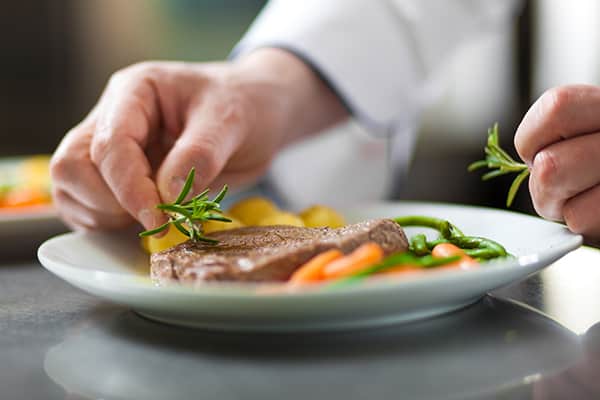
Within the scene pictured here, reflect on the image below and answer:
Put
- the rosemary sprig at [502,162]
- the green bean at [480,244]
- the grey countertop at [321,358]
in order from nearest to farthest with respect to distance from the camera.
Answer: the grey countertop at [321,358] < the green bean at [480,244] < the rosemary sprig at [502,162]

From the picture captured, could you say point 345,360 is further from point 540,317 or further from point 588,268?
point 588,268

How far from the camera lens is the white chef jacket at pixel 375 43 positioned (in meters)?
1.97

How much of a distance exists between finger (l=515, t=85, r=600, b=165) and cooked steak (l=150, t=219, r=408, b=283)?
0.75 feet

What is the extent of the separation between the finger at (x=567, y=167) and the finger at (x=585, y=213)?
1 cm

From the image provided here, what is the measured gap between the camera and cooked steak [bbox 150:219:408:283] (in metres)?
0.85

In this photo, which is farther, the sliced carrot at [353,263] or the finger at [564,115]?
the finger at [564,115]

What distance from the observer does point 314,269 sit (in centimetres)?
81

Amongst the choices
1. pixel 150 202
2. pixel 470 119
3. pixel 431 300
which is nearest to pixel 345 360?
pixel 431 300

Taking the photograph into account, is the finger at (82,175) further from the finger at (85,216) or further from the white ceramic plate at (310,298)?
the white ceramic plate at (310,298)

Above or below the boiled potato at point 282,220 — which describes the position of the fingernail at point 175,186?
above

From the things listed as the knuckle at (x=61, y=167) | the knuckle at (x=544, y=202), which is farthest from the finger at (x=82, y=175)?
the knuckle at (x=544, y=202)

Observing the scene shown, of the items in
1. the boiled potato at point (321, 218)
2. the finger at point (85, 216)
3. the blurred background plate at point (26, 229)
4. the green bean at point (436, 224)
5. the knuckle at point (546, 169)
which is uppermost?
the knuckle at point (546, 169)

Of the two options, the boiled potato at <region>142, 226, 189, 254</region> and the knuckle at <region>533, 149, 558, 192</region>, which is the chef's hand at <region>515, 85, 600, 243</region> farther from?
the boiled potato at <region>142, 226, 189, 254</region>

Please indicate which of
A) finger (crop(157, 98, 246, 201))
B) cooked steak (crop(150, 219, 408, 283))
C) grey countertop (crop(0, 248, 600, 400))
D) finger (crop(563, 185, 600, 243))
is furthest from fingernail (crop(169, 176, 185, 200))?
finger (crop(563, 185, 600, 243))
